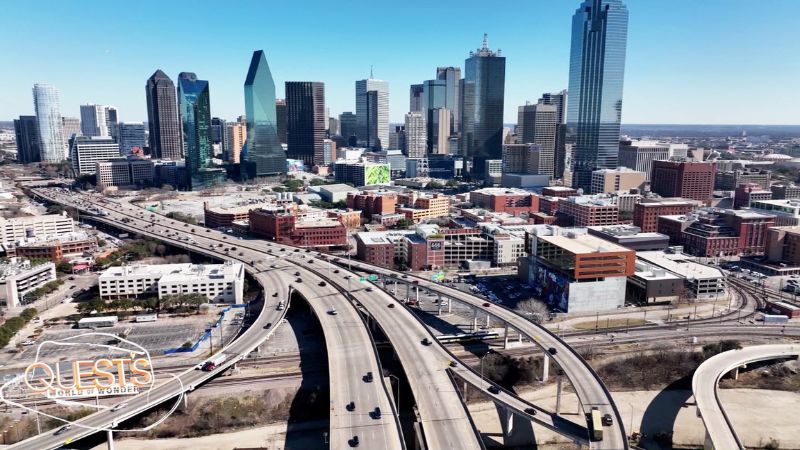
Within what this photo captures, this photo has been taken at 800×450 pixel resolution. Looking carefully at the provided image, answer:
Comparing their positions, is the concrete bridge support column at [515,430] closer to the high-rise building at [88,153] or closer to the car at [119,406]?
the car at [119,406]

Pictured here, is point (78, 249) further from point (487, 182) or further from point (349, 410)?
point (487, 182)

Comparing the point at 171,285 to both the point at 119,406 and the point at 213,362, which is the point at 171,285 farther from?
the point at 119,406

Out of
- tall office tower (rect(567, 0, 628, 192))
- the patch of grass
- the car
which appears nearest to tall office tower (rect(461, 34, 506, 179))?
tall office tower (rect(567, 0, 628, 192))

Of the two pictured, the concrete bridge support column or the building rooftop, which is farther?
the building rooftop

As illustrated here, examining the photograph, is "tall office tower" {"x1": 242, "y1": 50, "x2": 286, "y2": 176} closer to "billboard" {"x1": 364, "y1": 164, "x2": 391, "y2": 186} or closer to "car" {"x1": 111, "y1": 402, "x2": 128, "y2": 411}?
"billboard" {"x1": 364, "y1": 164, "x2": 391, "y2": 186}

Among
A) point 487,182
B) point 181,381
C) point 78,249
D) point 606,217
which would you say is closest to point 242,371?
point 181,381
